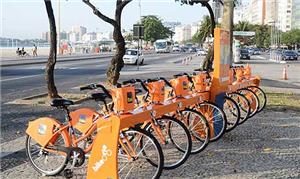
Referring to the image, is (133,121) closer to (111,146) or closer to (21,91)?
(111,146)

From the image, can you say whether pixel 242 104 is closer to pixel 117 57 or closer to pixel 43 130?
pixel 43 130

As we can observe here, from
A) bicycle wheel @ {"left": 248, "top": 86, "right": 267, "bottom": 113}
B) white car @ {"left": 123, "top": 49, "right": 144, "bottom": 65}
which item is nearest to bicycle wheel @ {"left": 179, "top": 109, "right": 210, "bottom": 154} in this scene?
bicycle wheel @ {"left": 248, "top": 86, "right": 267, "bottom": 113}

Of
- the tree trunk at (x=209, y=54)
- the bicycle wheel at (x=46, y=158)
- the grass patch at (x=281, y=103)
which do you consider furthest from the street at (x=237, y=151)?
the tree trunk at (x=209, y=54)

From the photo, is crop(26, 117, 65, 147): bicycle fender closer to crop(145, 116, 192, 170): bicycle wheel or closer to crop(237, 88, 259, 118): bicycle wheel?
crop(145, 116, 192, 170): bicycle wheel

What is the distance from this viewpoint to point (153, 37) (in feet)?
363

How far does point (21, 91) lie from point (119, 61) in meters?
3.84

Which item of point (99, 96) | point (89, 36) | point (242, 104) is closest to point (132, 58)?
point (242, 104)

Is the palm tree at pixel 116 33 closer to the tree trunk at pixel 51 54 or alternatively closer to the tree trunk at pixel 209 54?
the tree trunk at pixel 51 54

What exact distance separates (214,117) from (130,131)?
279 cm

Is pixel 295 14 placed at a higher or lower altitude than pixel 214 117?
higher

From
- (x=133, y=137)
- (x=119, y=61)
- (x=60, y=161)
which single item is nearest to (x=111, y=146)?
(x=133, y=137)

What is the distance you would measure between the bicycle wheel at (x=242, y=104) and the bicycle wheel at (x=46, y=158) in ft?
15.9

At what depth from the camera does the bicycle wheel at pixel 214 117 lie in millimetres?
7668

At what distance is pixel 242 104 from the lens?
996cm
